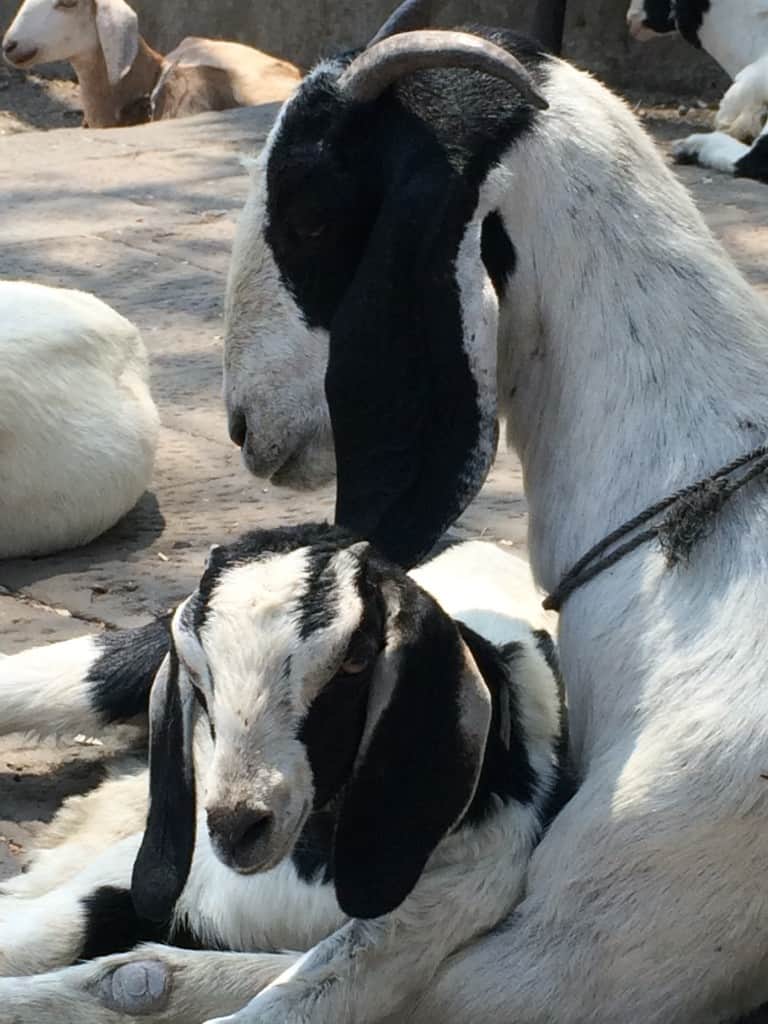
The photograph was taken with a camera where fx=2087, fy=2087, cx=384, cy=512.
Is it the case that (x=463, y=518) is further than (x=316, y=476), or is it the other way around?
(x=463, y=518)

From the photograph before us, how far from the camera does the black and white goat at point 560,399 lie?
290cm

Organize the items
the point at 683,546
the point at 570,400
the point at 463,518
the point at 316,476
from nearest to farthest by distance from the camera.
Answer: the point at 683,546 → the point at 570,400 → the point at 316,476 → the point at 463,518

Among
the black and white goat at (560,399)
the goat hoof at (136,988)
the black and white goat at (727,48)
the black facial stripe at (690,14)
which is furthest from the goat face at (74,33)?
the goat hoof at (136,988)

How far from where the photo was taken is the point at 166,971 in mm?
2990

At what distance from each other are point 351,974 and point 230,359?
1070 mm

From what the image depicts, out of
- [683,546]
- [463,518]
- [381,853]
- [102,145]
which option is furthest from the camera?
[102,145]

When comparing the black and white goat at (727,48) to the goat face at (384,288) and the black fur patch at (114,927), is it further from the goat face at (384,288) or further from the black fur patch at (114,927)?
the black fur patch at (114,927)

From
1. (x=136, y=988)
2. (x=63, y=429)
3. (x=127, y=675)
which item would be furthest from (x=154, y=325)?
(x=136, y=988)

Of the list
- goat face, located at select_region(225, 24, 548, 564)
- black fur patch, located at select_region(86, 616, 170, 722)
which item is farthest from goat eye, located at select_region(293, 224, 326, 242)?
black fur patch, located at select_region(86, 616, 170, 722)

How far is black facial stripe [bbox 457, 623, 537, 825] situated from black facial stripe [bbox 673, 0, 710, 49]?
835 cm

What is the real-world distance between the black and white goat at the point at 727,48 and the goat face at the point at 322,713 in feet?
23.1

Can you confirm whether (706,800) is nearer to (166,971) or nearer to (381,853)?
(381,853)

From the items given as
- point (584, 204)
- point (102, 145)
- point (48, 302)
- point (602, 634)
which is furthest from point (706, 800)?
point (102, 145)

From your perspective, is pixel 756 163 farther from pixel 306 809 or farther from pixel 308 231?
pixel 306 809
